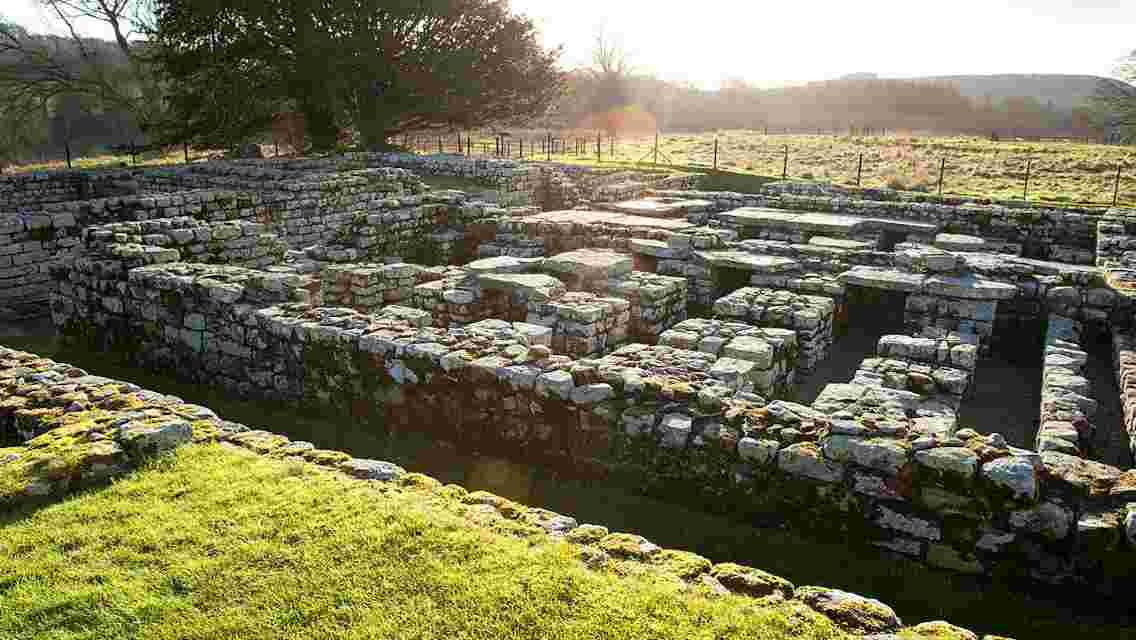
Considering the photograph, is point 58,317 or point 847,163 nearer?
point 58,317

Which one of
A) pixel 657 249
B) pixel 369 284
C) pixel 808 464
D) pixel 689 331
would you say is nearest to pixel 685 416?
pixel 808 464

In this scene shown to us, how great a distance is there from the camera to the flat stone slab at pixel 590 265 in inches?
435

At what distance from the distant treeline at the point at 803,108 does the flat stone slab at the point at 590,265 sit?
50849 mm

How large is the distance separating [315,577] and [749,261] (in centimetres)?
915

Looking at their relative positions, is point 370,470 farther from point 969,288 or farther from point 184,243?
point 969,288

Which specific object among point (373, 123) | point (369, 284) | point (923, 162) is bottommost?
point (369, 284)

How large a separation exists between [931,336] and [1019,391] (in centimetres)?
136

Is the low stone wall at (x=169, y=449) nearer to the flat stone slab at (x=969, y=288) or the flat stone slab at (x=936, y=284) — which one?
the flat stone slab at (x=936, y=284)

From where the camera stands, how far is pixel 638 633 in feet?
12.3

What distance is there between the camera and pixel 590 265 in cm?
1109

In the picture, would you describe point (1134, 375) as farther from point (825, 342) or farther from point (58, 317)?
point (58, 317)

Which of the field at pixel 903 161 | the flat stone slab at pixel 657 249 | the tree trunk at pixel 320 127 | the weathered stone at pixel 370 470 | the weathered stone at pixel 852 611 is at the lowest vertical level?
the weathered stone at pixel 852 611

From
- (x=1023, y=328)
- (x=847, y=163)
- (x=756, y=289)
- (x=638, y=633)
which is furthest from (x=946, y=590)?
(x=847, y=163)

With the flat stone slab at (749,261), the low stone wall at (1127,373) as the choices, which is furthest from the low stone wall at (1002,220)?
the low stone wall at (1127,373)
